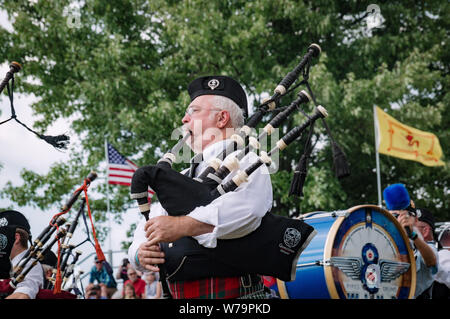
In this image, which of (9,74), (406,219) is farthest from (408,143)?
(9,74)

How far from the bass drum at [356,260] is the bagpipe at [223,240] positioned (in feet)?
8.66

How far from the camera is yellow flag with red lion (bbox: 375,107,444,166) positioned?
29.9ft

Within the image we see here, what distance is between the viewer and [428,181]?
11.3 metres

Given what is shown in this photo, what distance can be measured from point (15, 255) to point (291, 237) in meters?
2.83

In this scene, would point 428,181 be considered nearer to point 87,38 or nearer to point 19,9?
point 87,38

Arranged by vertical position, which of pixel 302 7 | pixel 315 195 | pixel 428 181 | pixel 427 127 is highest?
pixel 302 7

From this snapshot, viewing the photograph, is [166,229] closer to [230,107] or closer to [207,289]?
[207,289]

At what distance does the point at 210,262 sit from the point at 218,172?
0.37 meters

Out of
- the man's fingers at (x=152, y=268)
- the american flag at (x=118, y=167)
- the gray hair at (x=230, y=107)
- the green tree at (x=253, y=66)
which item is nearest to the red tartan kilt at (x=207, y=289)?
the man's fingers at (x=152, y=268)

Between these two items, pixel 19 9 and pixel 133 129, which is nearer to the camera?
pixel 133 129

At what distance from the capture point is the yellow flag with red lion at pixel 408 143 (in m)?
9.12

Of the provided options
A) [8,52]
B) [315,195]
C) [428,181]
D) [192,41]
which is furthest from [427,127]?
[8,52]

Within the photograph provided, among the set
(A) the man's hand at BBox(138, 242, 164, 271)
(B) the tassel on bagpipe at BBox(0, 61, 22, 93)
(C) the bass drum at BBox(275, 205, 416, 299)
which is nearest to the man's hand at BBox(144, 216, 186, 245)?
(A) the man's hand at BBox(138, 242, 164, 271)
